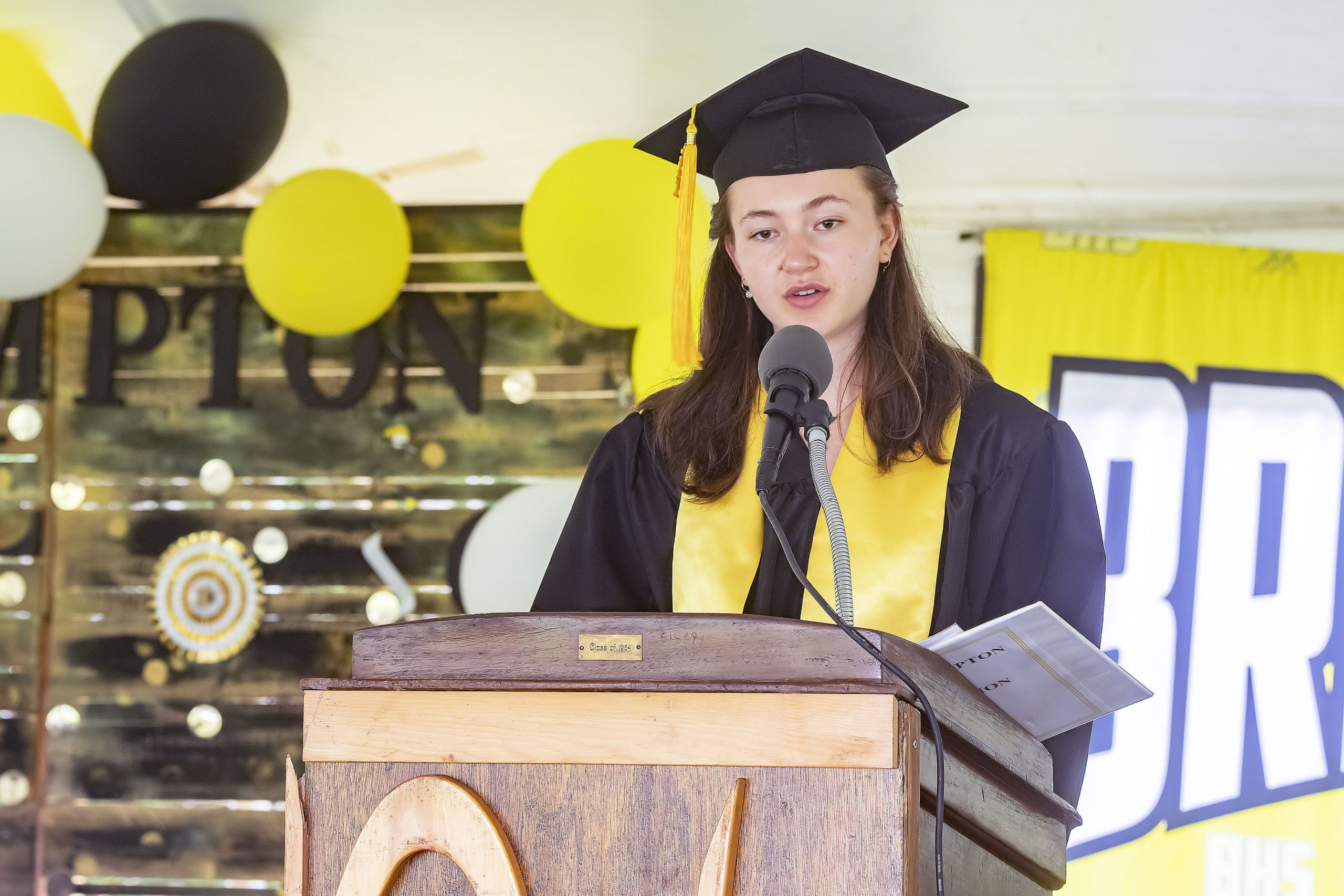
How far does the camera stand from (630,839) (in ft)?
2.91

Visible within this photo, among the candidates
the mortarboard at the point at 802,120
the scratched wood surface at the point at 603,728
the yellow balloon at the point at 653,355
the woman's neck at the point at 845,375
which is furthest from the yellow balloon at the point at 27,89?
the scratched wood surface at the point at 603,728

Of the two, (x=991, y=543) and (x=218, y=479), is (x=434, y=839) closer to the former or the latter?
(x=991, y=543)

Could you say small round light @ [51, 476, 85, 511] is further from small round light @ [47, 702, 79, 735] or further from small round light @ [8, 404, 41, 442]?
small round light @ [47, 702, 79, 735]

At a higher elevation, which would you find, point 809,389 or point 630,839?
point 809,389

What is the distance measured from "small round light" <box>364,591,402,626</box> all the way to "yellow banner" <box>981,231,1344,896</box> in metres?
1.85

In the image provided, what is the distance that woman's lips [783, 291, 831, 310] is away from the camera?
5.54ft

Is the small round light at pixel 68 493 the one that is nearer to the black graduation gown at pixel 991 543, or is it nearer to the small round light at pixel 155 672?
the small round light at pixel 155 672

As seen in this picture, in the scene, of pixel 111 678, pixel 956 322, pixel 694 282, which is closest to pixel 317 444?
pixel 111 678

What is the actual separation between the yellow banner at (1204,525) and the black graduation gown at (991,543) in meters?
1.75

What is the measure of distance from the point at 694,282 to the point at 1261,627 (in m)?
1.89

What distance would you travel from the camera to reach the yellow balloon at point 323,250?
2988 mm

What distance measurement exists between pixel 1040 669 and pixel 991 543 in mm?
565

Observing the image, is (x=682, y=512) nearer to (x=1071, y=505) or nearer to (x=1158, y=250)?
(x=1071, y=505)

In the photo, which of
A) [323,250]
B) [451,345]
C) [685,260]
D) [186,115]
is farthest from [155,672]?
[685,260]
